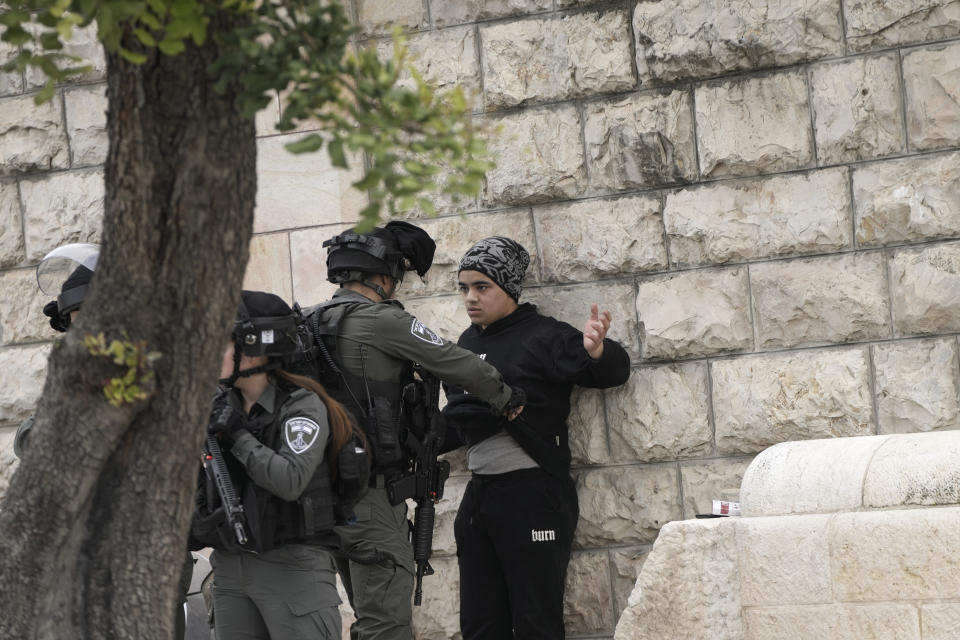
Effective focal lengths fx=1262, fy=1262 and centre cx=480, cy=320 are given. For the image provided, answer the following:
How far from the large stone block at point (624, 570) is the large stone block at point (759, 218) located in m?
1.32

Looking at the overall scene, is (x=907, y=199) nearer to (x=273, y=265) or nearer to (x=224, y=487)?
(x=273, y=265)

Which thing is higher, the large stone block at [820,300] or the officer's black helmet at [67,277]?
the officer's black helmet at [67,277]

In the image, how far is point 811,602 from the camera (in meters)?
3.72

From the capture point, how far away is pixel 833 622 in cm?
368

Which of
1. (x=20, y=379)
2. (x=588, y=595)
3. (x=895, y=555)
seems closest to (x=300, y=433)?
(x=895, y=555)

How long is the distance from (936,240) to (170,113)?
12.6ft

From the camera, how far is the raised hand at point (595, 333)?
5266 mm

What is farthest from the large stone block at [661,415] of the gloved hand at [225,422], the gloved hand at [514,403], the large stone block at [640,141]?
the gloved hand at [225,422]

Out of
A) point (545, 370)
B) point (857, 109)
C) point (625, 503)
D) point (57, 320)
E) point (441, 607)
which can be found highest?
point (857, 109)

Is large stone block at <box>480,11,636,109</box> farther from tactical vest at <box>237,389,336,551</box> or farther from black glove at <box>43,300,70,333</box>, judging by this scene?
tactical vest at <box>237,389,336,551</box>

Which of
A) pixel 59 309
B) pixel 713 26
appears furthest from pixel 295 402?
pixel 713 26

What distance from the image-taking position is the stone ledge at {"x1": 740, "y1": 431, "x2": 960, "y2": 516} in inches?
143

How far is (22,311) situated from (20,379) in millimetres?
351

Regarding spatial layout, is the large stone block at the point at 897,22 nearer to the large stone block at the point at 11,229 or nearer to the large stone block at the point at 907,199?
the large stone block at the point at 907,199
